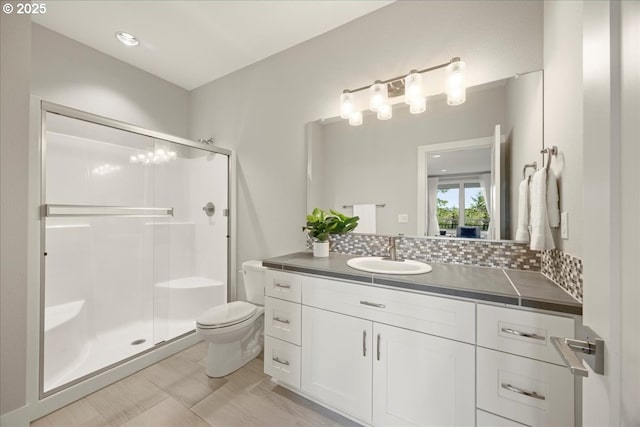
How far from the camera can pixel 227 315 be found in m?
1.85

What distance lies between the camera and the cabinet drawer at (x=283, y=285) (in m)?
1.52

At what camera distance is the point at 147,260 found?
2.28 metres

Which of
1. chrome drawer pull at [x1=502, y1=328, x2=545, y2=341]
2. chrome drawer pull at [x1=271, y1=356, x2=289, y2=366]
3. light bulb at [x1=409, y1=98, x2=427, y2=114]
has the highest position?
light bulb at [x1=409, y1=98, x2=427, y2=114]

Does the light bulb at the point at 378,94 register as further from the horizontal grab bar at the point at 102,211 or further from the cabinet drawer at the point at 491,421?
the horizontal grab bar at the point at 102,211

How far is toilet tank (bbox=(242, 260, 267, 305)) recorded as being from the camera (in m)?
2.16

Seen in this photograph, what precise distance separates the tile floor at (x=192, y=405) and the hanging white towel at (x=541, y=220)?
1337 millimetres

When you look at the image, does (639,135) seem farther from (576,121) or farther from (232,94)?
(232,94)

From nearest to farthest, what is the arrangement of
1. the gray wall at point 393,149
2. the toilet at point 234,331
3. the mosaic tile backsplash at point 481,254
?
the mosaic tile backsplash at point 481,254 → the gray wall at point 393,149 → the toilet at point 234,331

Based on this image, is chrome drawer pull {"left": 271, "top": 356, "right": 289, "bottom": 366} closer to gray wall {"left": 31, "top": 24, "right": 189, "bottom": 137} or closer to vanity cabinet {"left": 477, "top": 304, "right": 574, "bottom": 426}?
vanity cabinet {"left": 477, "top": 304, "right": 574, "bottom": 426}

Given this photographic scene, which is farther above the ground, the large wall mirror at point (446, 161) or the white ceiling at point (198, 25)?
the white ceiling at point (198, 25)

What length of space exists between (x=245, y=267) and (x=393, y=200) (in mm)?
1375

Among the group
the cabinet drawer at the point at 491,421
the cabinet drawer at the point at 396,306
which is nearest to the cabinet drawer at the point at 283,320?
the cabinet drawer at the point at 396,306

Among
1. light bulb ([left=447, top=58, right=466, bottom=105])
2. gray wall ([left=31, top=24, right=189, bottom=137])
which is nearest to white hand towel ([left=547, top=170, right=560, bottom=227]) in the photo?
light bulb ([left=447, top=58, right=466, bottom=105])

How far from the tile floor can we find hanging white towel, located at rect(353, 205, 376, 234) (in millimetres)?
1156
